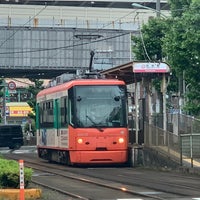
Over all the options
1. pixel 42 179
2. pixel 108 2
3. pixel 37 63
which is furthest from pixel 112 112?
pixel 108 2

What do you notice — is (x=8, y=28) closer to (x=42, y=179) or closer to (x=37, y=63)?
(x=37, y=63)

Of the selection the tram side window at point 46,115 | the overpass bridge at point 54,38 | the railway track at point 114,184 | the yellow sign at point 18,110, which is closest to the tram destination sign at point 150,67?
the railway track at point 114,184

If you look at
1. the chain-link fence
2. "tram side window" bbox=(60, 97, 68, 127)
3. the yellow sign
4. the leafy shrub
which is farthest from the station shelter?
the yellow sign

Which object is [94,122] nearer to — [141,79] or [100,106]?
[100,106]

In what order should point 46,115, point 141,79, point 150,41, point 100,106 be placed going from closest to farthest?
point 100,106
point 141,79
point 46,115
point 150,41

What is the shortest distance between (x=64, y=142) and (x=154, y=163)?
12.5 feet

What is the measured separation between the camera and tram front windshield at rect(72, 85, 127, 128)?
27.9m

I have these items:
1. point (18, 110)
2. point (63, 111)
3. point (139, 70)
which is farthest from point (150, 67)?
Answer: point (18, 110)

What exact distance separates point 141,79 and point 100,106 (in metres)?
4.73

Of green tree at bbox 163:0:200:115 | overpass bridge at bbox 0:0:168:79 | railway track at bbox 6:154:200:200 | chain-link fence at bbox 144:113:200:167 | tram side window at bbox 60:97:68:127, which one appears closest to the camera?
railway track at bbox 6:154:200:200

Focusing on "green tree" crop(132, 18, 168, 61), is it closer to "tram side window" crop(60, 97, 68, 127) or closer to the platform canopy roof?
the platform canopy roof

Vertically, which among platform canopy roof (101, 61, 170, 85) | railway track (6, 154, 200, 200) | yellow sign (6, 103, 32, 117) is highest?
platform canopy roof (101, 61, 170, 85)

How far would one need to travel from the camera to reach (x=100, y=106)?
1107 inches

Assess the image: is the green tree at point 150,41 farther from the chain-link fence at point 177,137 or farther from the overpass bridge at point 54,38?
the overpass bridge at point 54,38
